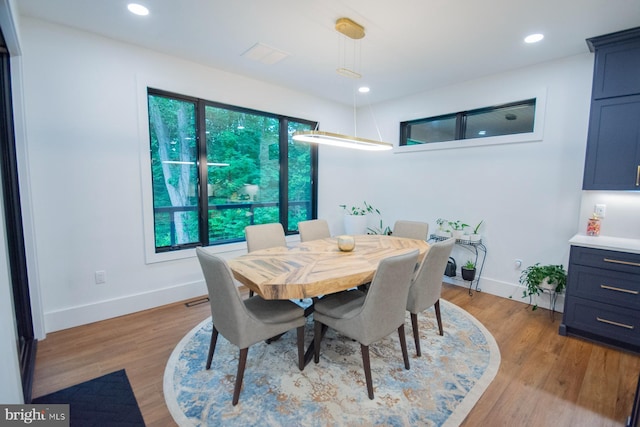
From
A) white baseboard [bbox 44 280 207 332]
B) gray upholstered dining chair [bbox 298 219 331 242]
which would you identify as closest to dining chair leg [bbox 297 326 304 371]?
gray upholstered dining chair [bbox 298 219 331 242]

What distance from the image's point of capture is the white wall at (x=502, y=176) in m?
3.08

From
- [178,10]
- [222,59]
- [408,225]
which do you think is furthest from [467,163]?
[178,10]

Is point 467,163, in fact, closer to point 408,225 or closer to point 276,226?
point 408,225

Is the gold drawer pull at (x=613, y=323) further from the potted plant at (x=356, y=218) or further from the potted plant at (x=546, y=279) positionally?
the potted plant at (x=356, y=218)

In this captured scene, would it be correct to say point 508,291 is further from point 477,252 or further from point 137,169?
point 137,169

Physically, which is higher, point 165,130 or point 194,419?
point 165,130

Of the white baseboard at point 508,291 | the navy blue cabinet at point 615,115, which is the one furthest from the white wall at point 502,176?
the navy blue cabinet at point 615,115

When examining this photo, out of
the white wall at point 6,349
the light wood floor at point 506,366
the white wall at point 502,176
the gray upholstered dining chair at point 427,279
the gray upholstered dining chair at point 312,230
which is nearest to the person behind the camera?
the white wall at point 6,349

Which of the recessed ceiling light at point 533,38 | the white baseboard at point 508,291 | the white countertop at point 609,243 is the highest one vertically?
the recessed ceiling light at point 533,38

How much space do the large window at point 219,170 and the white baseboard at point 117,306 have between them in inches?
20.2

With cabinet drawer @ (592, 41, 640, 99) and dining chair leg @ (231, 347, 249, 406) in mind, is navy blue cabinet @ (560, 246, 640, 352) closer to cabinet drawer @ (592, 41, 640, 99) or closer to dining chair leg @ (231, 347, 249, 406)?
cabinet drawer @ (592, 41, 640, 99)

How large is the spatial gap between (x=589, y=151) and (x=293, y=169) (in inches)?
137

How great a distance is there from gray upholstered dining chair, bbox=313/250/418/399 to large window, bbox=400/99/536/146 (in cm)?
278

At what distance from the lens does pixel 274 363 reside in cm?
220
